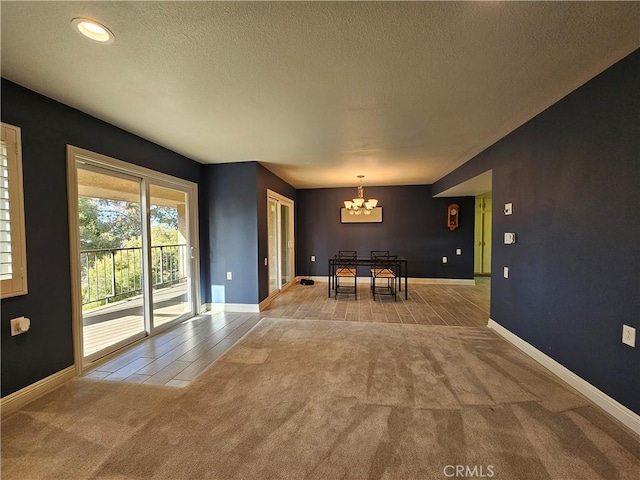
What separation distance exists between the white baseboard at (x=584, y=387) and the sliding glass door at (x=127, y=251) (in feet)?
14.0

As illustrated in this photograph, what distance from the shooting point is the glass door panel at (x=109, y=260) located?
2.67 metres

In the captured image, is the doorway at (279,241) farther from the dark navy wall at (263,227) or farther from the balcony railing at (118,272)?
the balcony railing at (118,272)

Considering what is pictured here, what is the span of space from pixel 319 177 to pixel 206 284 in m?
3.04

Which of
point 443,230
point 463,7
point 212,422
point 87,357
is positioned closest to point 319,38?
point 463,7

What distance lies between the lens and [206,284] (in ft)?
14.3

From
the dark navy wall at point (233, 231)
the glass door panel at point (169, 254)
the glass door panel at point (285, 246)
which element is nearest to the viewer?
the glass door panel at point (169, 254)

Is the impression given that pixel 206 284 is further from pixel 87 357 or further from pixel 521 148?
pixel 521 148

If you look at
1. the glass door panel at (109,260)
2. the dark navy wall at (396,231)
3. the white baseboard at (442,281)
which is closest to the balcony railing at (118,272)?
the glass door panel at (109,260)

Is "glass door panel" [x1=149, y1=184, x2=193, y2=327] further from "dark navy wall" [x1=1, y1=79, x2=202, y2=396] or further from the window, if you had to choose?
the window

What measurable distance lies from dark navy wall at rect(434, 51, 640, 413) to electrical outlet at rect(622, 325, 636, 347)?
0.11 feet

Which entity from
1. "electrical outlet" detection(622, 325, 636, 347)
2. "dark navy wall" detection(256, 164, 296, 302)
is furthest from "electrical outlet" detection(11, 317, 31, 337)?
"electrical outlet" detection(622, 325, 636, 347)

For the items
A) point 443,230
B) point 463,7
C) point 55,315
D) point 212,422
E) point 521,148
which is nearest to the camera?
point 463,7

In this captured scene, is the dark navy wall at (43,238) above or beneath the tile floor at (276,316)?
above

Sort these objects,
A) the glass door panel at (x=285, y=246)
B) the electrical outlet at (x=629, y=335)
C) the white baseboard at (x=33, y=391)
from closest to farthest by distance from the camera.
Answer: the electrical outlet at (x=629, y=335)
the white baseboard at (x=33, y=391)
the glass door panel at (x=285, y=246)
